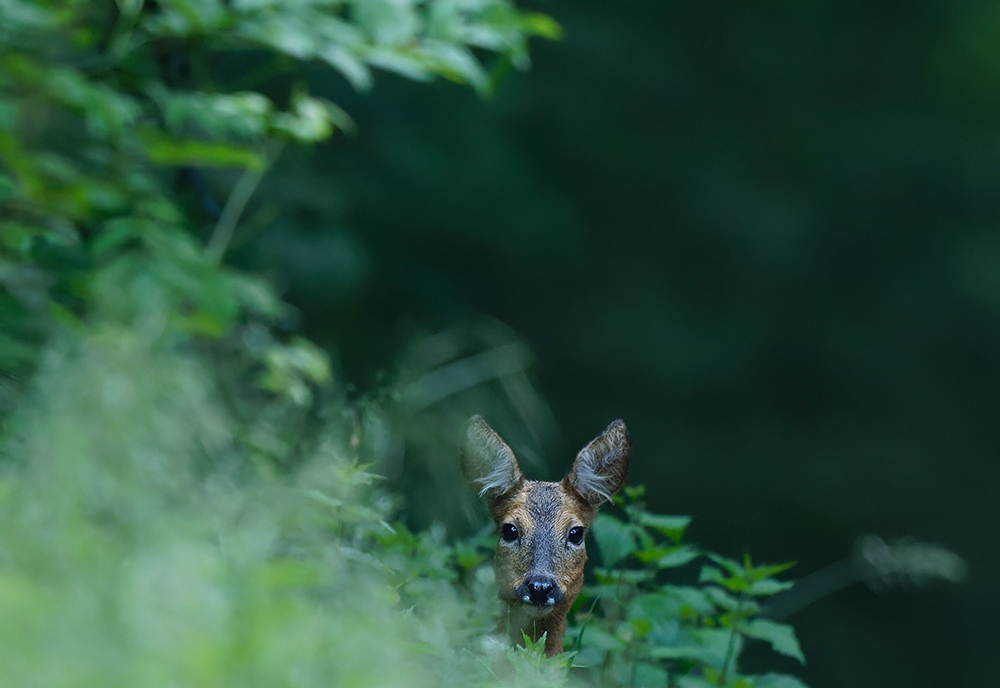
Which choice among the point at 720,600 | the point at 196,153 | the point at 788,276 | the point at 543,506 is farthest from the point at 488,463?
the point at 788,276

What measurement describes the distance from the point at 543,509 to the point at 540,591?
0.62 ft

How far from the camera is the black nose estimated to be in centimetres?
214

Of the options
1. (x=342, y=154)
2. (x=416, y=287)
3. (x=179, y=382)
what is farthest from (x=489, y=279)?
(x=179, y=382)

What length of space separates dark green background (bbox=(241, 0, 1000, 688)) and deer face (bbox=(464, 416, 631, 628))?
4.04 metres

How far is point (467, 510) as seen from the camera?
271cm

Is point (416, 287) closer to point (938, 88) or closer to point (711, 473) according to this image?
point (711, 473)

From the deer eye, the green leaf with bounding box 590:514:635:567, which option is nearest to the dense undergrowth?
the green leaf with bounding box 590:514:635:567

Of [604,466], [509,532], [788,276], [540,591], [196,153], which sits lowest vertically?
[540,591]

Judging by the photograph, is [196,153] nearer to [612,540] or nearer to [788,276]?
[612,540]

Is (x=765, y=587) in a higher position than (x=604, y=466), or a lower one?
lower

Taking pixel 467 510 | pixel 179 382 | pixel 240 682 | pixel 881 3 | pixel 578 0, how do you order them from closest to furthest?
pixel 240 682 → pixel 179 382 → pixel 467 510 → pixel 578 0 → pixel 881 3

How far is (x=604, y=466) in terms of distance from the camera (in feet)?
7.47

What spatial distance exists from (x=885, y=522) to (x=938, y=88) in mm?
2982

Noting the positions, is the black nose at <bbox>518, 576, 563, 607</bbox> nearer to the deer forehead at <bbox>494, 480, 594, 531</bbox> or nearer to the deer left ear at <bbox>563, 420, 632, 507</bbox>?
the deer forehead at <bbox>494, 480, 594, 531</bbox>
